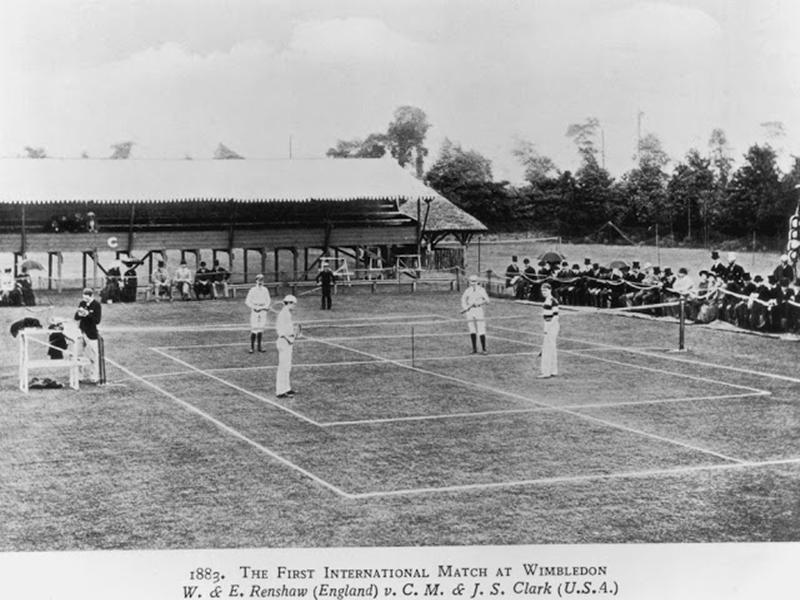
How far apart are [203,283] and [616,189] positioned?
18.3m

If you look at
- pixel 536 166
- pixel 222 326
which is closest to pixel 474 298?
pixel 222 326

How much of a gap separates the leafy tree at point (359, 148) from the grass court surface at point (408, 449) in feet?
73.3

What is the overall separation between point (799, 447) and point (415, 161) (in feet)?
105

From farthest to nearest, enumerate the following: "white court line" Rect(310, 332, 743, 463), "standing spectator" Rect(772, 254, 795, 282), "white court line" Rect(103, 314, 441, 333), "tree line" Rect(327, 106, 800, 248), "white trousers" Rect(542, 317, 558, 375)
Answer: "tree line" Rect(327, 106, 800, 248) → "white court line" Rect(103, 314, 441, 333) → "standing spectator" Rect(772, 254, 795, 282) → "white trousers" Rect(542, 317, 558, 375) → "white court line" Rect(310, 332, 743, 463)

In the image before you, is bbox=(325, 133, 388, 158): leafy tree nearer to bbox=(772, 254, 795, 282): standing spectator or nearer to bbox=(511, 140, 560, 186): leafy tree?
bbox=(511, 140, 560, 186): leafy tree

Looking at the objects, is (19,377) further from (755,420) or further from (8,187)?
(8,187)

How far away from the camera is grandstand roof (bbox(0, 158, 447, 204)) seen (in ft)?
124

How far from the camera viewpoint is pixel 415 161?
44.0 meters

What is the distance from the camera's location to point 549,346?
18859mm

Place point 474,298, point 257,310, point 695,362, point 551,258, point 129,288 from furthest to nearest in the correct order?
point 551,258
point 129,288
point 257,310
point 474,298
point 695,362

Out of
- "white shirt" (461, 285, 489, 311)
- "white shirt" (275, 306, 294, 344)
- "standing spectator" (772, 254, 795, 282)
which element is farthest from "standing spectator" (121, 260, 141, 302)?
"standing spectator" (772, 254, 795, 282)

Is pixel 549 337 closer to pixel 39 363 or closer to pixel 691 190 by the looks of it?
pixel 39 363

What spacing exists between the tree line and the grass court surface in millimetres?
9369

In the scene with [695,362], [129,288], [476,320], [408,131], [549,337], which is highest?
[408,131]
